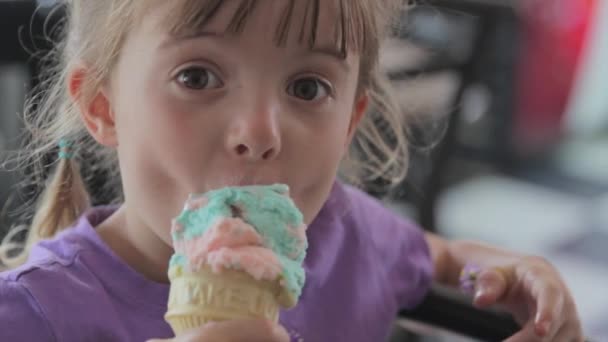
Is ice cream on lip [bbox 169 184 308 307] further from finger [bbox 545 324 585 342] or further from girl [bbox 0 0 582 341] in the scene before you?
finger [bbox 545 324 585 342]

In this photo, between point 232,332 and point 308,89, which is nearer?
point 232,332

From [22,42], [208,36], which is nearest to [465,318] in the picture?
[208,36]

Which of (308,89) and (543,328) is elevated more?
(308,89)

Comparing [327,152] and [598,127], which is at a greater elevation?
[327,152]

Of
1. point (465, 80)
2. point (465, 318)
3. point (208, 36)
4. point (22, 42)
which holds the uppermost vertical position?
point (208, 36)

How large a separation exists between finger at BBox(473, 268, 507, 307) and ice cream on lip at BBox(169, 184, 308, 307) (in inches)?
14.6

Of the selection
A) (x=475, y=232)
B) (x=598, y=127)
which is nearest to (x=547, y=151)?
(x=598, y=127)

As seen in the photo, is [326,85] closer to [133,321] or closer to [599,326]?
[133,321]

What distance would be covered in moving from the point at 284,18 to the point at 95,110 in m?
0.25

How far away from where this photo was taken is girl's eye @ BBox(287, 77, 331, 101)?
2.69 feet

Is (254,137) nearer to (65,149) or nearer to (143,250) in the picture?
(143,250)

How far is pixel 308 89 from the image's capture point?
834mm

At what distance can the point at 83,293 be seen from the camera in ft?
2.77

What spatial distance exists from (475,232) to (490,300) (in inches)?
75.9
